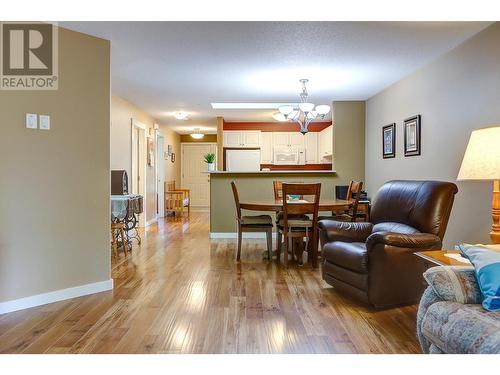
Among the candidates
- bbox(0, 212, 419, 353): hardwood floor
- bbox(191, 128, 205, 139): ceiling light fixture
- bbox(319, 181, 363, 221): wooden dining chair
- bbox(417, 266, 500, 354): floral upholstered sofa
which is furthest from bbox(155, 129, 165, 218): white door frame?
bbox(417, 266, 500, 354): floral upholstered sofa

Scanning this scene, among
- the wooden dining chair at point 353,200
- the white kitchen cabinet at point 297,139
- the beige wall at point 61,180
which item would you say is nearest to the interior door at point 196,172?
the white kitchen cabinet at point 297,139

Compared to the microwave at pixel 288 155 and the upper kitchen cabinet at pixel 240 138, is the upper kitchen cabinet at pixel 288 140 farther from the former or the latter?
the upper kitchen cabinet at pixel 240 138

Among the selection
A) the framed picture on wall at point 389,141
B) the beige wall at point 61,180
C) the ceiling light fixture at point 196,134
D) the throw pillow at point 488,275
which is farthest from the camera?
the ceiling light fixture at point 196,134

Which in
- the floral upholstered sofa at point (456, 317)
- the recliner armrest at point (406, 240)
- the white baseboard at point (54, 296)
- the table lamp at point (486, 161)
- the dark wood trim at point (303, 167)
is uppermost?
the dark wood trim at point (303, 167)

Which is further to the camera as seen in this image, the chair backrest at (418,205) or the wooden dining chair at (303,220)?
the wooden dining chair at (303,220)

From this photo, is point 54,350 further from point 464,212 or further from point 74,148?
point 464,212

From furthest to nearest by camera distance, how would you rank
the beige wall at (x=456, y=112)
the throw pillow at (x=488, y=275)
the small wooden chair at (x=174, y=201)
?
1. the small wooden chair at (x=174, y=201)
2. the beige wall at (x=456, y=112)
3. the throw pillow at (x=488, y=275)

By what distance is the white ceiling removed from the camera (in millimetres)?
3025

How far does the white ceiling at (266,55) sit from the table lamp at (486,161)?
125cm

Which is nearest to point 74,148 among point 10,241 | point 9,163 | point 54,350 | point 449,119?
point 9,163

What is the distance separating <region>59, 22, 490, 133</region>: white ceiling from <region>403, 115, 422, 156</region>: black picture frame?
58cm

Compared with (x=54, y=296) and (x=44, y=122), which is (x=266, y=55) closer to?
(x=44, y=122)

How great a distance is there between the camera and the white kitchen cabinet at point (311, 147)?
8.30 metres
